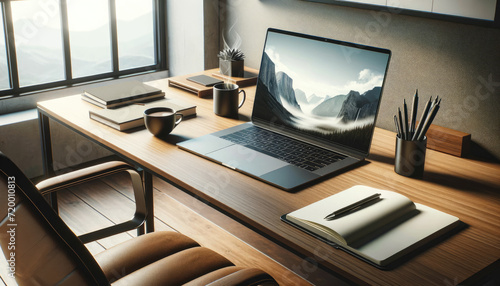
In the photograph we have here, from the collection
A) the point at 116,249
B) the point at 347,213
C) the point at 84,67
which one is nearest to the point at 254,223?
the point at 347,213

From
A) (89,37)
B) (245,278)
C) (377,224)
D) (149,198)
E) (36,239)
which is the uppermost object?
(89,37)

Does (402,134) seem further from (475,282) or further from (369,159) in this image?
(475,282)

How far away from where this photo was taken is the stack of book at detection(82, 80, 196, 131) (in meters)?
1.71

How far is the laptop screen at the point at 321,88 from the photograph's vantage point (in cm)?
146

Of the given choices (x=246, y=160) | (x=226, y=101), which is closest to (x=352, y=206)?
(x=246, y=160)

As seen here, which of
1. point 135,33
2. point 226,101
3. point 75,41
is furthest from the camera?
point 135,33

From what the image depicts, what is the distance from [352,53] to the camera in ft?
4.86

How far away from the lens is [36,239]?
0.77 meters

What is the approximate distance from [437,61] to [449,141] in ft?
0.92

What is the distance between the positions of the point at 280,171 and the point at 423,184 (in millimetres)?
376

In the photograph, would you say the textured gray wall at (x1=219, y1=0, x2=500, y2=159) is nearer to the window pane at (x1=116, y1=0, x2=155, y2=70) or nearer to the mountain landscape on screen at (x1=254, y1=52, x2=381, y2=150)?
the mountain landscape on screen at (x1=254, y1=52, x2=381, y2=150)

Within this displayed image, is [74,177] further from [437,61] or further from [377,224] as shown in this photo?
[437,61]

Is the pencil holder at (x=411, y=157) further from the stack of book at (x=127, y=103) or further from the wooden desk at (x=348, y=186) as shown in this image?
the stack of book at (x=127, y=103)

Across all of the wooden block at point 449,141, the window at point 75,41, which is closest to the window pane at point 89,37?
the window at point 75,41
